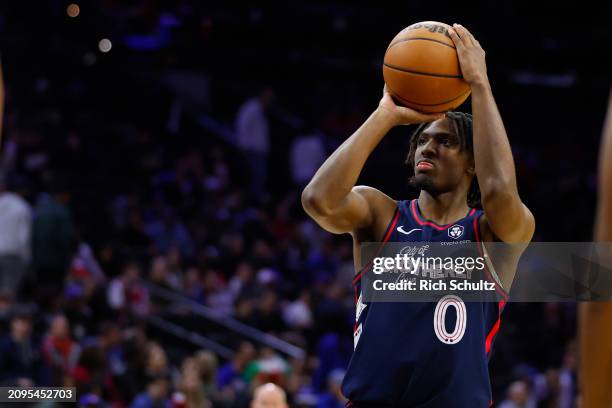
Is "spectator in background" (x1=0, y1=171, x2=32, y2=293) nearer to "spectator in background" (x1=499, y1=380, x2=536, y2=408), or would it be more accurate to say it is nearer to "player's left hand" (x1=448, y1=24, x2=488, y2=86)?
"spectator in background" (x1=499, y1=380, x2=536, y2=408)

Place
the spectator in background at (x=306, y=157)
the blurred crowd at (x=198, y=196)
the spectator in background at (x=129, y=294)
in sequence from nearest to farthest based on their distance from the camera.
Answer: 1. the blurred crowd at (x=198, y=196)
2. the spectator in background at (x=129, y=294)
3. the spectator in background at (x=306, y=157)

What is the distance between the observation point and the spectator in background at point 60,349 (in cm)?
895

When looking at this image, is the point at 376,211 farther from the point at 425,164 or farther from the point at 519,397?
the point at 519,397

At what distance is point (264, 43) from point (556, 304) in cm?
761

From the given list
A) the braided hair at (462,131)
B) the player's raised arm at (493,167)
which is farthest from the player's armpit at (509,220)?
the braided hair at (462,131)

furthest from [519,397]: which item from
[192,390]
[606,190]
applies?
[606,190]

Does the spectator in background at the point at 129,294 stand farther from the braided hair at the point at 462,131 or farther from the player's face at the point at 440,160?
the player's face at the point at 440,160

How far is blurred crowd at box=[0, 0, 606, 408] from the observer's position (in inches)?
389

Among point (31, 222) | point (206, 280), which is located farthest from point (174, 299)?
point (31, 222)

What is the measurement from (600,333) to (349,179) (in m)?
1.97

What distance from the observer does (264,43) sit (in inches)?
717

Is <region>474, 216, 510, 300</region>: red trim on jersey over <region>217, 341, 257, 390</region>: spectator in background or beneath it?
over

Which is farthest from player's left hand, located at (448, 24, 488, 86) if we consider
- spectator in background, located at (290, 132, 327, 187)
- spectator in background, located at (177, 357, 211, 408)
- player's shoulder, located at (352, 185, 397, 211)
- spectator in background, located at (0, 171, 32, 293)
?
spectator in background, located at (290, 132, 327, 187)

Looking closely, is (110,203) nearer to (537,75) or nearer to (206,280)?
(206,280)
